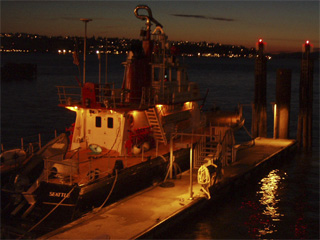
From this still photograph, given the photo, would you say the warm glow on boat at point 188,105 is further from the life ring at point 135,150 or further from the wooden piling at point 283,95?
the wooden piling at point 283,95

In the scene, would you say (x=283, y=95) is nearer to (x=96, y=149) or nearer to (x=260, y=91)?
(x=260, y=91)

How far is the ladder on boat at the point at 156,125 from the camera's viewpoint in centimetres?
2055

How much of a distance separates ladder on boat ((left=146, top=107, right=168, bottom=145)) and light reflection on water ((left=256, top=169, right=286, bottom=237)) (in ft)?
18.0

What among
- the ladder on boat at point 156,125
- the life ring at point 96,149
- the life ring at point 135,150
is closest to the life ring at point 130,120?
the ladder on boat at point 156,125

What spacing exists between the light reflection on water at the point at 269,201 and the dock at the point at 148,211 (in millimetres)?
1176

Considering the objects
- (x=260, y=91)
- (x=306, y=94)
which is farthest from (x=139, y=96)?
(x=306, y=94)

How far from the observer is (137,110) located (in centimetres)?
1973

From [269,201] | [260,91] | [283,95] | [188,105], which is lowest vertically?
[269,201]

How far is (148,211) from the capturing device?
15.3 meters

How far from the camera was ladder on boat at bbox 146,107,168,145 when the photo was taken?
20547 mm

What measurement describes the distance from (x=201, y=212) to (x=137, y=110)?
18.3 ft

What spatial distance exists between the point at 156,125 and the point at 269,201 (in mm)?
6455

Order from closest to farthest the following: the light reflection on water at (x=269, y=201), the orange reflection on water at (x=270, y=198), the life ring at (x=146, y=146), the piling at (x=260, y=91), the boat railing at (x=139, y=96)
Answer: the light reflection on water at (x=269, y=201), the orange reflection on water at (x=270, y=198), the boat railing at (x=139, y=96), the life ring at (x=146, y=146), the piling at (x=260, y=91)

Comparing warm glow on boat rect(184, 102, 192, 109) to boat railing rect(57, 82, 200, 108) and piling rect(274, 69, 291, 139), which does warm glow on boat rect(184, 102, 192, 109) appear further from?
piling rect(274, 69, 291, 139)
